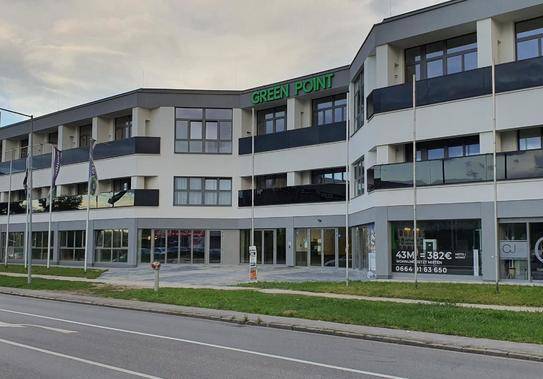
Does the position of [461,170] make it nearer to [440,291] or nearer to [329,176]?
[440,291]

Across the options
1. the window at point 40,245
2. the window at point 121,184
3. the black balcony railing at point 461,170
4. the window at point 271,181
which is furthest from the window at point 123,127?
the black balcony railing at point 461,170

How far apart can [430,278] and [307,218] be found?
38.3ft

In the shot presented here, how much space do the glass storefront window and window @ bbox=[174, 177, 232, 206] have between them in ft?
51.9

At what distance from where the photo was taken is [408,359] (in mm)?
9891

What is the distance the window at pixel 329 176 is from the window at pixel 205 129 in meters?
6.62

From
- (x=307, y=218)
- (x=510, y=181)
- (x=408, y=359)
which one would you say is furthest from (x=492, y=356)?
(x=307, y=218)

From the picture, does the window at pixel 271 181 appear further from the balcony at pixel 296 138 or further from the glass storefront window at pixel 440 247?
the glass storefront window at pixel 440 247

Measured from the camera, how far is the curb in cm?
1053

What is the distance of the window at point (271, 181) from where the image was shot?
125ft

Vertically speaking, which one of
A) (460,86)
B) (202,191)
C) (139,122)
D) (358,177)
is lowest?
(202,191)

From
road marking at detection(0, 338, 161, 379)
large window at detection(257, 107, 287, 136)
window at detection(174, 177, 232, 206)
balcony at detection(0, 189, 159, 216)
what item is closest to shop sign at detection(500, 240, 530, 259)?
large window at detection(257, 107, 287, 136)

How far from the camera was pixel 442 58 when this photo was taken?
26641 millimetres

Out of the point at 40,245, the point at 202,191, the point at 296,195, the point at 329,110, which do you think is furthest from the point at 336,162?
the point at 40,245

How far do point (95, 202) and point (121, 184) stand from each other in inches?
89.7
